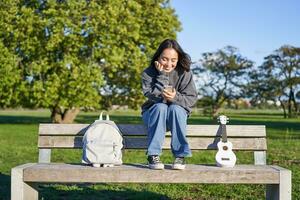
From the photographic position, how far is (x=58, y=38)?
26.1 meters

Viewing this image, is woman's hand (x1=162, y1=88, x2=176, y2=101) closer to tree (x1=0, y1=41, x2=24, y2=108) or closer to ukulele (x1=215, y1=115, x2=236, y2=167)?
ukulele (x1=215, y1=115, x2=236, y2=167)

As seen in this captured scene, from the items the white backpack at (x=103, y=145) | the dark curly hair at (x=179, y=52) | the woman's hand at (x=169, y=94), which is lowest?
the white backpack at (x=103, y=145)

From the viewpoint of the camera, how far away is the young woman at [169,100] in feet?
15.4

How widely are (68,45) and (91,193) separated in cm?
2088

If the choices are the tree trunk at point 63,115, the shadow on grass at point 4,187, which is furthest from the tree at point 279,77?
the shadow on grass at point 4,187

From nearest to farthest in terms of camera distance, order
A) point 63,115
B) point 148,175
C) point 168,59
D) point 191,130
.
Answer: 1. point 148,175
2. point 168,59
3. point 191,130
4. point 63,115

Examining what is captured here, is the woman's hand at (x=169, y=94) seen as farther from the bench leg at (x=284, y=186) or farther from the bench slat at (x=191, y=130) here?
the bench leg at (x=284, y=186)

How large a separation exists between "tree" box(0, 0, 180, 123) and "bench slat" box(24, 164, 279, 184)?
22282mm

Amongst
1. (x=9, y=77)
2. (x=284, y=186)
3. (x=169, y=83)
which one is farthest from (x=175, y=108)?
(x=9, y=77)

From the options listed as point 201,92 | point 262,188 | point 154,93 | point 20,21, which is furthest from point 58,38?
point 201,92

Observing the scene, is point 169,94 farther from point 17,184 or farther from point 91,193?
point 91,193

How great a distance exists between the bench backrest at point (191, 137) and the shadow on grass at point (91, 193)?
1462 millimetres

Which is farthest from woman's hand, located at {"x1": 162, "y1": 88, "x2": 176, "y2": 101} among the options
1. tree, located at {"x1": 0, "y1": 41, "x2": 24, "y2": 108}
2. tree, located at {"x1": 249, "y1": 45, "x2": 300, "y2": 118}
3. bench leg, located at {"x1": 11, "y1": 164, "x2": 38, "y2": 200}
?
tree, located at {"x1": 249, "y1": 45, "x2": 300, "y2": 118}

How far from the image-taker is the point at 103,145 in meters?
4.68
